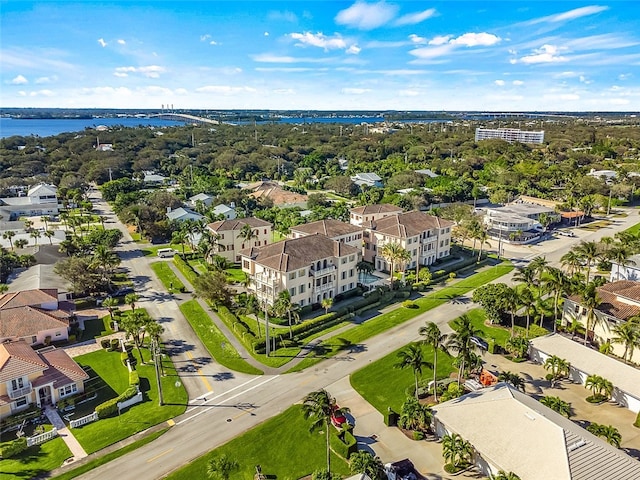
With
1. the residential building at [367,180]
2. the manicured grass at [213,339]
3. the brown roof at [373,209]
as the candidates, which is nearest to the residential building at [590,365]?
the manicured grass at [213,339]

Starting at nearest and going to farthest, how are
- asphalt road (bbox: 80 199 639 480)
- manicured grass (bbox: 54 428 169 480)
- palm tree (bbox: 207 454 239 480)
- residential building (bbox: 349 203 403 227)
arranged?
palm tree (bbox: 207 454 239 480), manicured grass (bbox: 54 428 169 480), asphalt road (bbox: 80 199 639 480), residential building (bbox: 349 203 403 227)

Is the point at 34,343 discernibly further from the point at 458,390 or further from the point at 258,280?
the point at 458,390

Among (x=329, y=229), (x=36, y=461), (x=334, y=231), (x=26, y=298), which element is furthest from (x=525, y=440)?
(x=26, y=298)

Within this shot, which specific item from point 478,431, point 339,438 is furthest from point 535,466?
point 339,438

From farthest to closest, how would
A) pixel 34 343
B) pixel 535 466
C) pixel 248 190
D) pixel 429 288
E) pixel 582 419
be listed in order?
pixel 248 190
pixel 429 288
pixel 34 343
pixel 582 419
pixel 535 466

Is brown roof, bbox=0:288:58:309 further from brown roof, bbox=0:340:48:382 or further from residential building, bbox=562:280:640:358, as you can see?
residential building, bbox=562:280:640:358

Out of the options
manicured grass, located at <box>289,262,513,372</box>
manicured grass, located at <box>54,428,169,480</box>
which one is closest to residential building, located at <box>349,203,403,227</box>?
manicured grass, located at <box>289,262,513,372</box>
